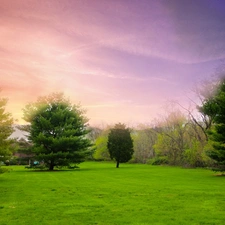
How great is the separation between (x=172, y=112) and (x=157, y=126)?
19.9 ft

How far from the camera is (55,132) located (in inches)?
1476

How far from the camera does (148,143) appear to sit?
62.1 m

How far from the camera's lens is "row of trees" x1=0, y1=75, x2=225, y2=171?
26.4 m

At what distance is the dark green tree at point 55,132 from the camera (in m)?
35.8

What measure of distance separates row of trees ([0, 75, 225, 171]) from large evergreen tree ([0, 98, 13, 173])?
753 millimetres

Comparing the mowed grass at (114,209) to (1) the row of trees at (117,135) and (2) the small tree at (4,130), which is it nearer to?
(2) the small tree at (4,130)

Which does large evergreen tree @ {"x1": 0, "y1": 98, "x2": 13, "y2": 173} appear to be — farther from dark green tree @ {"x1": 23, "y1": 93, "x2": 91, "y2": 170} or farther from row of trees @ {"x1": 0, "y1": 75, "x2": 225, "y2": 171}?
dark green tree @ {"x1": 23, "y1": 93, "x2": 91, "y2": 170}

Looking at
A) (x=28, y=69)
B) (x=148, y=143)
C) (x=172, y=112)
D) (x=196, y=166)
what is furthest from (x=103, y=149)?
(x=28, y=69)

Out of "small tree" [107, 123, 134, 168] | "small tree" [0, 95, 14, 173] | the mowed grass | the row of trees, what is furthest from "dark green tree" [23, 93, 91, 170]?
the mowed grass

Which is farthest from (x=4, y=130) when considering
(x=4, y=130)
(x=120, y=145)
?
(x=120, y=145)

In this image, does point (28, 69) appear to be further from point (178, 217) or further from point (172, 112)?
point (172, 112)

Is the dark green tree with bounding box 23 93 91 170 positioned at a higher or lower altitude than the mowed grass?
higher

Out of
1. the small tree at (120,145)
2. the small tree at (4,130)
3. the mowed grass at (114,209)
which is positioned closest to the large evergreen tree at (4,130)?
the small tree at (4,130)

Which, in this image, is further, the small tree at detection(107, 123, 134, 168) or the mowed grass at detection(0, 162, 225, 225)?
the small tree at detection(107, 123, 134, 168)
